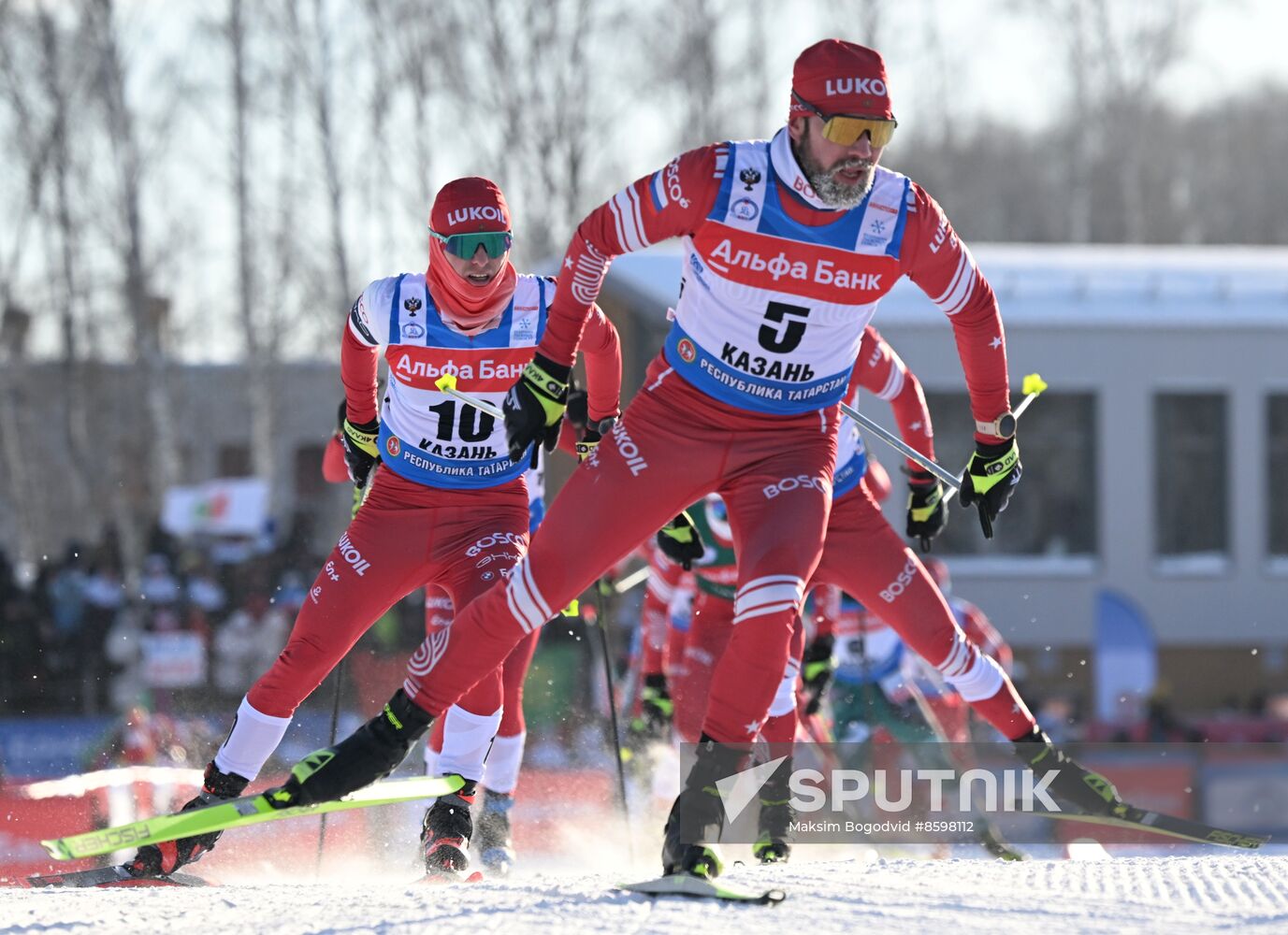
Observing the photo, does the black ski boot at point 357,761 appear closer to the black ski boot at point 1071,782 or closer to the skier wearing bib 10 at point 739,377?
the skier wearing bib 10 at point 739,377

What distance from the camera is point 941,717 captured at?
9.91 metres

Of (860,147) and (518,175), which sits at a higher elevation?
(518,175)

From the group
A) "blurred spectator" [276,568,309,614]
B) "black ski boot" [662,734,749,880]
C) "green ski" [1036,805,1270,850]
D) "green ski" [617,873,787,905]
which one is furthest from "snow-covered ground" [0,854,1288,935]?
"blurred spectator" [276,568,309,614]

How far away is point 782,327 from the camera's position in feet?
15.8

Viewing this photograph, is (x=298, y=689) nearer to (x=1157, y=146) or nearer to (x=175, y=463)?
(x=175, y=463)

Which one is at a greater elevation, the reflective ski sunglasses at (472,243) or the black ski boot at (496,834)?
the reflective ski sunglasses at (472,243)

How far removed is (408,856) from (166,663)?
5.88m

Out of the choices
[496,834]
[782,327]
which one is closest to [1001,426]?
[782,327]

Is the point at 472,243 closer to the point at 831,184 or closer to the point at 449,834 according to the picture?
the point at 831,184

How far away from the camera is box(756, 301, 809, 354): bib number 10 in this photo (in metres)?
4.81

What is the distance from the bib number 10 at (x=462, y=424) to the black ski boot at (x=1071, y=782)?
6.56 ft

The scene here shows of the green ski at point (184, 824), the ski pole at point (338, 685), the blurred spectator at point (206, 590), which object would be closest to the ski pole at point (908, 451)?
the ski pole at point (338, 685)

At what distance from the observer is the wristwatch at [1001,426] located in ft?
17.1

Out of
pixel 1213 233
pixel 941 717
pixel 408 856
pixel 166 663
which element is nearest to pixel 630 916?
pixel 408 856
